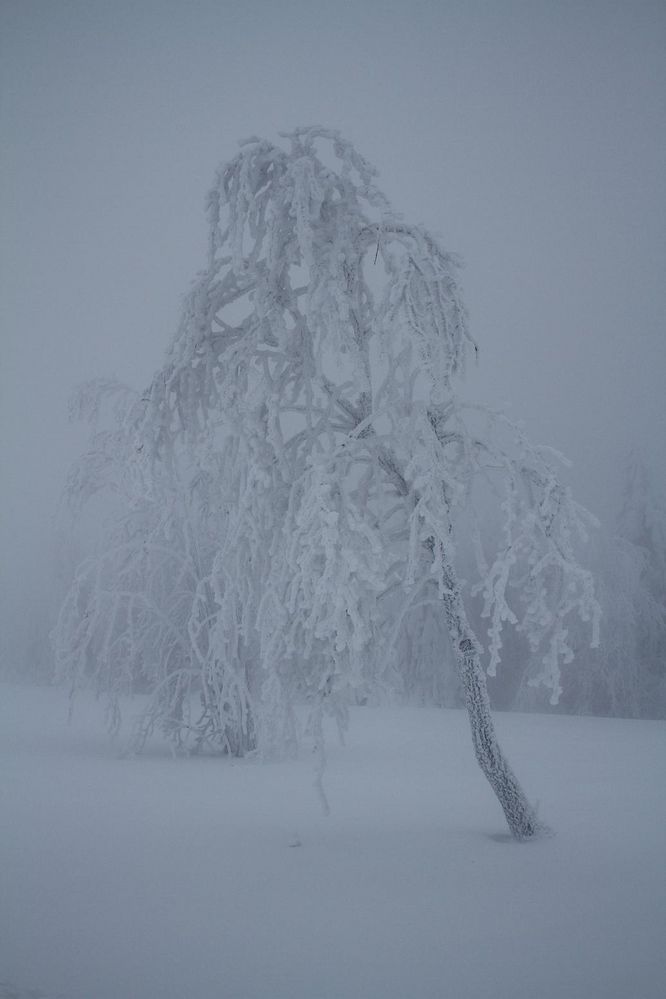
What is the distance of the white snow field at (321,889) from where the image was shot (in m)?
3.46

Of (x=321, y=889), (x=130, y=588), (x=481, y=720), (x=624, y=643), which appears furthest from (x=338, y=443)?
(x=624, y=643)

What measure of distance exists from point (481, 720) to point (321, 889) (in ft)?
5.30

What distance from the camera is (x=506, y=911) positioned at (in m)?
4.19

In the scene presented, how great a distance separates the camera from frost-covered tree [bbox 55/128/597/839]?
4.73m

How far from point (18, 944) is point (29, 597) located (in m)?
20.2

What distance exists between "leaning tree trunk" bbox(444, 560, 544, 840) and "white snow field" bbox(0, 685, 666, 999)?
25 centimetres

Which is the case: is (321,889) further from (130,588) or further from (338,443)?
(130,588)

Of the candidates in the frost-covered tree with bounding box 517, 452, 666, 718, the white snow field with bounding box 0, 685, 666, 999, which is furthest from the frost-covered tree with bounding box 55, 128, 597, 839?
the frost-covered tree with bounding box 517, 452, 666, 718

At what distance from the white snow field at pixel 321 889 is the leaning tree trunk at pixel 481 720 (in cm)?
25

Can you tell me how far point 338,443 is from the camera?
516 cm

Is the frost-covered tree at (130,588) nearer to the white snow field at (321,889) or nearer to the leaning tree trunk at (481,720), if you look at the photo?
the white snow field at (321,889)

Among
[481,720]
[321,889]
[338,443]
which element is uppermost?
[338,443]

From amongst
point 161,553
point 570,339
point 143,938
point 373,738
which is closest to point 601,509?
point 373,738

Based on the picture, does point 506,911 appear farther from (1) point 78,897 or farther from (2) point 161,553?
(2) point 161,553
